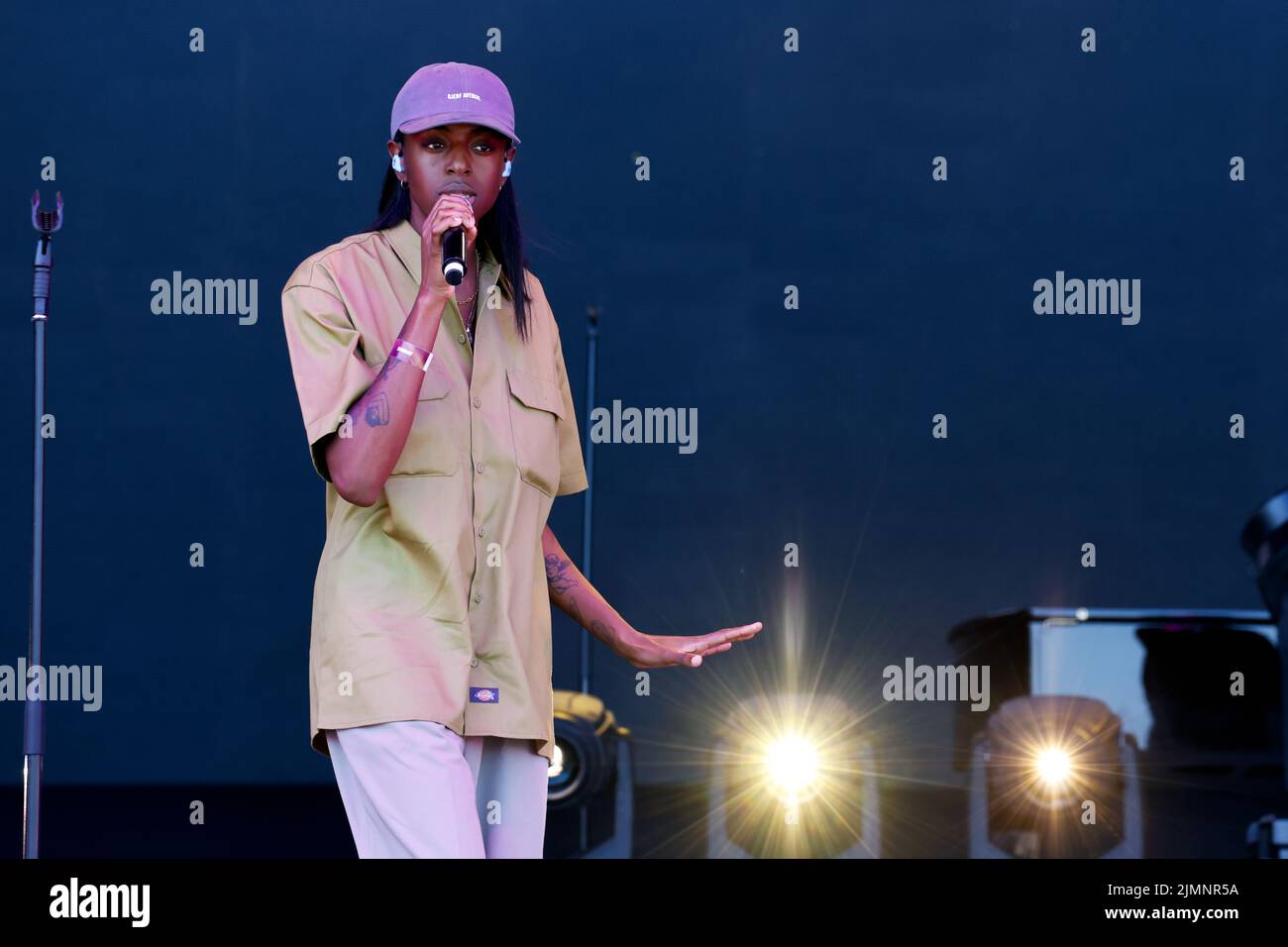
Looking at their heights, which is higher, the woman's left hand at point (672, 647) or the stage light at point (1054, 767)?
the woman's left hand at point (672, 647)

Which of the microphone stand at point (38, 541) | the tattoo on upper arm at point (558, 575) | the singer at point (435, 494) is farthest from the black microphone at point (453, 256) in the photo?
the microphone stand at point (38, 541)

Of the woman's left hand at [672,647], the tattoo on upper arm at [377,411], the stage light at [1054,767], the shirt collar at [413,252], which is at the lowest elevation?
the stage light at [1054,767]

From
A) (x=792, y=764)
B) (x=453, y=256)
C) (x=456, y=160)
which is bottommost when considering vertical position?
(x=792, y=764)

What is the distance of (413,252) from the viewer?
2061mm

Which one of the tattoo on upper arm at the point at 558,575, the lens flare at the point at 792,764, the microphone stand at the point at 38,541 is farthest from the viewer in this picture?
the lens flare at the point at 792,764

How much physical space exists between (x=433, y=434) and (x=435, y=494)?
73 mm

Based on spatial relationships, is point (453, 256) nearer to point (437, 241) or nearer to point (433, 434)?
point (437, 241)

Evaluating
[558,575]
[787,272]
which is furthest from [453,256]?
[787,272]

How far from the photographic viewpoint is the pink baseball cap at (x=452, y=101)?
1939 mm

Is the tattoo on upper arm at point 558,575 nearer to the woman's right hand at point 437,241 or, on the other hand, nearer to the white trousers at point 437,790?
the white trousers at point 437,790

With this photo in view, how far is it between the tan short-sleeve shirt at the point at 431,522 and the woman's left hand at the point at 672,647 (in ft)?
0.37

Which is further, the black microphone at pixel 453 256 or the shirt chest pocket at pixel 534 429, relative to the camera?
the shirt chest pocket at pixel 534 429

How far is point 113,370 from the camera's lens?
24.5ft
